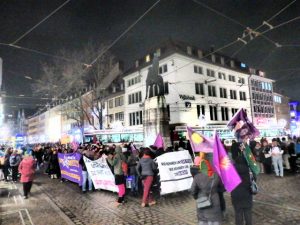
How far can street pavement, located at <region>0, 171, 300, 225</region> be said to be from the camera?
6.99 metres

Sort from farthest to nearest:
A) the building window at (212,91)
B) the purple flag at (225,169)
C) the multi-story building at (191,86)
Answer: the building window at (212,91) → the multi-story building at (191,86) → the purple flag at (225,169)

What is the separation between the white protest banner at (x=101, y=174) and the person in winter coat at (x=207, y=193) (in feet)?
20.6

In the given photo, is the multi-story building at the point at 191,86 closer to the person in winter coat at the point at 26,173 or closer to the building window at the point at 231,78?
the building window at the point at 231,78

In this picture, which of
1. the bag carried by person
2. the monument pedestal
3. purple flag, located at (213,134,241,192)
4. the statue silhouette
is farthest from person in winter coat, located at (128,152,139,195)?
the statue silhouette

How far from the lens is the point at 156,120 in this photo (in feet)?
72.2

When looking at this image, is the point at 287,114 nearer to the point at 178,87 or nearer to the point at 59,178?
the point at 178,87

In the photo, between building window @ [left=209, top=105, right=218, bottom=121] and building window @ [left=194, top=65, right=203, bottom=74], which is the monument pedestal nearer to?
building window @ [left=194, top=65, right=203, bottom=74]

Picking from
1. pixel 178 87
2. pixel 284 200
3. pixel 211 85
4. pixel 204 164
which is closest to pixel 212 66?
pixel 211 85

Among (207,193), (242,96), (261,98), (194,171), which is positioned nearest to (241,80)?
(242,96)

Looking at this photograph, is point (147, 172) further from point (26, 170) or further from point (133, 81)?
point (133, 81)

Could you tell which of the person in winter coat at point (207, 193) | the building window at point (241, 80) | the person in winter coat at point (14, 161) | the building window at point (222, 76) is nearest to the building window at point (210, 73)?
the building window at point (222, 76)

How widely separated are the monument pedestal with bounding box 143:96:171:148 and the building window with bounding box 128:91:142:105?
72.7 feet

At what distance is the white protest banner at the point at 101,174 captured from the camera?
1059 cm

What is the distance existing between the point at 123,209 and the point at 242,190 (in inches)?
168
